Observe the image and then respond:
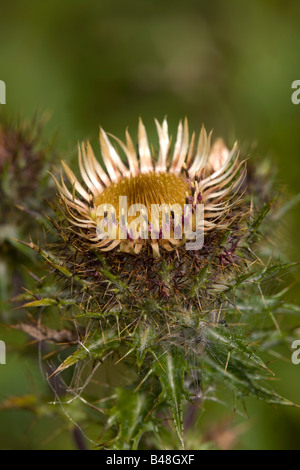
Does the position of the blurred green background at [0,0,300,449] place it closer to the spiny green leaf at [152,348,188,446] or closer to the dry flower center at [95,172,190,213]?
the dry flower center at [95,172,190,213]

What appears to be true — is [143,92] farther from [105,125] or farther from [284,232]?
[284,232]

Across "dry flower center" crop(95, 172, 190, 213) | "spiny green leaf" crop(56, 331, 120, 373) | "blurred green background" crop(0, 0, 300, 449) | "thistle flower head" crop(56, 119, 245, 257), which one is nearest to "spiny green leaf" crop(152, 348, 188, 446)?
"spiny green leaf" crop(56, 331, 120, 373)

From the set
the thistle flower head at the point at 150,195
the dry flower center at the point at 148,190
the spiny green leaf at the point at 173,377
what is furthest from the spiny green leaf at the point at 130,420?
the dry flower center at the point at 148,190

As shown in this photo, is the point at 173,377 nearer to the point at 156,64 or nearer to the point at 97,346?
the point at 97,346

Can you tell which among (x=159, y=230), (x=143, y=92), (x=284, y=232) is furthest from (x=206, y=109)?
(x=159, y=230)

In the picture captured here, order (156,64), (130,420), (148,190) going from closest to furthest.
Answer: (130,420), (148,190), (156,64)

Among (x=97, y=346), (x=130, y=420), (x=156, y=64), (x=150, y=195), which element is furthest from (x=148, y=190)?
(x=156, y=64)
